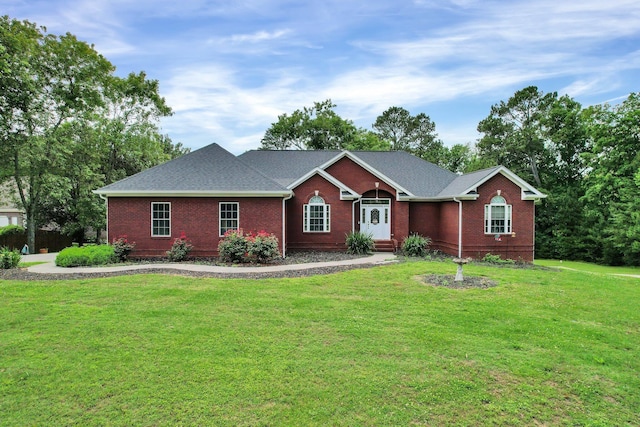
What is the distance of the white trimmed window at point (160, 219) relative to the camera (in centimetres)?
1639

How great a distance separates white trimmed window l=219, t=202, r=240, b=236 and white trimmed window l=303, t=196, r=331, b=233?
378cm

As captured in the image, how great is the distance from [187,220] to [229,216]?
1799 mm

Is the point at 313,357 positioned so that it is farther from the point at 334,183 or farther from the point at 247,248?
the point at 334,183

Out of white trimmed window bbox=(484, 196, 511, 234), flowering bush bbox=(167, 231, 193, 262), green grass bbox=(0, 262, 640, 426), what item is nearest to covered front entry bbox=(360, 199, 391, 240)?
white trimmed window bbox=(484, 196, 511, 234)

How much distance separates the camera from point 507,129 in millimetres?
36219

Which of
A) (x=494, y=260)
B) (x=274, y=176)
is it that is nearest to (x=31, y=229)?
(x=274, y=176)

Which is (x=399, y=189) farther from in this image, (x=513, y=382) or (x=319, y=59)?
(x=513, y=382)

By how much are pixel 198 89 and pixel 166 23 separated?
9432 millimetres

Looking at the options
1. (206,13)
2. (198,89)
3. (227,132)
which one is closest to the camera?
(206,13)

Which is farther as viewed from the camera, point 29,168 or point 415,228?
point 29,168

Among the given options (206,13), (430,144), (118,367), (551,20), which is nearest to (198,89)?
(206,13)

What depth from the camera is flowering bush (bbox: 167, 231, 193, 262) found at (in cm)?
1548

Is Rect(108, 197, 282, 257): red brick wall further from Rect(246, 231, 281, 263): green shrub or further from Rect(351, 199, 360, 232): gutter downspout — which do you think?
Rect(351, 199, 360, 232): gutter downspout

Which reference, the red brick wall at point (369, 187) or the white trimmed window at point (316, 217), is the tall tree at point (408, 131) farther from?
the white trimmed window at point (316, 217)
